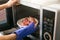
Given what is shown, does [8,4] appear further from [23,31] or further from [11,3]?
[23,31]

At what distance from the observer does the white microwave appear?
691 mm

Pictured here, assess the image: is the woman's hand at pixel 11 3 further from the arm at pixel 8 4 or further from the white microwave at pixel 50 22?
the white microwave at pixel 50 22

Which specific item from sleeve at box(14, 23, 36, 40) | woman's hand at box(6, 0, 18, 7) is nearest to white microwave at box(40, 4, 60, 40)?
sleeve at box(14, 23, 36, 40)

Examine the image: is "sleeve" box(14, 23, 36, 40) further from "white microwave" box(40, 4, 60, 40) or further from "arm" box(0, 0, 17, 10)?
"arm" box(0, 0, 17, 10)

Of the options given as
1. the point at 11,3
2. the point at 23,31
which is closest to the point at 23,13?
the point at 11,3

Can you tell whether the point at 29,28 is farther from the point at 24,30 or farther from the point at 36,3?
the point at 36,3

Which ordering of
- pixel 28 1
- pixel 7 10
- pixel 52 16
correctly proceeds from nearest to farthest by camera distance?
pixel 52 16
pixel 28 1
pixel 7 10

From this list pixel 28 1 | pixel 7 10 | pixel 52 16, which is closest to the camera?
pixel 52 16

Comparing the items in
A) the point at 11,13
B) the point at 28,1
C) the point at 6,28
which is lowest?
the point at 6,28

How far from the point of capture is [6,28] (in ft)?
3.21

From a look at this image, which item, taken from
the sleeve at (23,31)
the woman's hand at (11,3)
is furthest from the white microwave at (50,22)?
the woman's hand at (11,3)

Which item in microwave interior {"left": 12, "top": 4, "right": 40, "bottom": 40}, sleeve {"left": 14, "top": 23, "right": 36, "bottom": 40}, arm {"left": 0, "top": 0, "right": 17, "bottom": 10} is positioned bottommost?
sleeve {"left": 14, "top": 23, "right": 36, "bottom": 40}

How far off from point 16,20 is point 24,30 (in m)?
0.29

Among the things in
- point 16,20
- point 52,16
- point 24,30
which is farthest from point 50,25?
point 16,20
